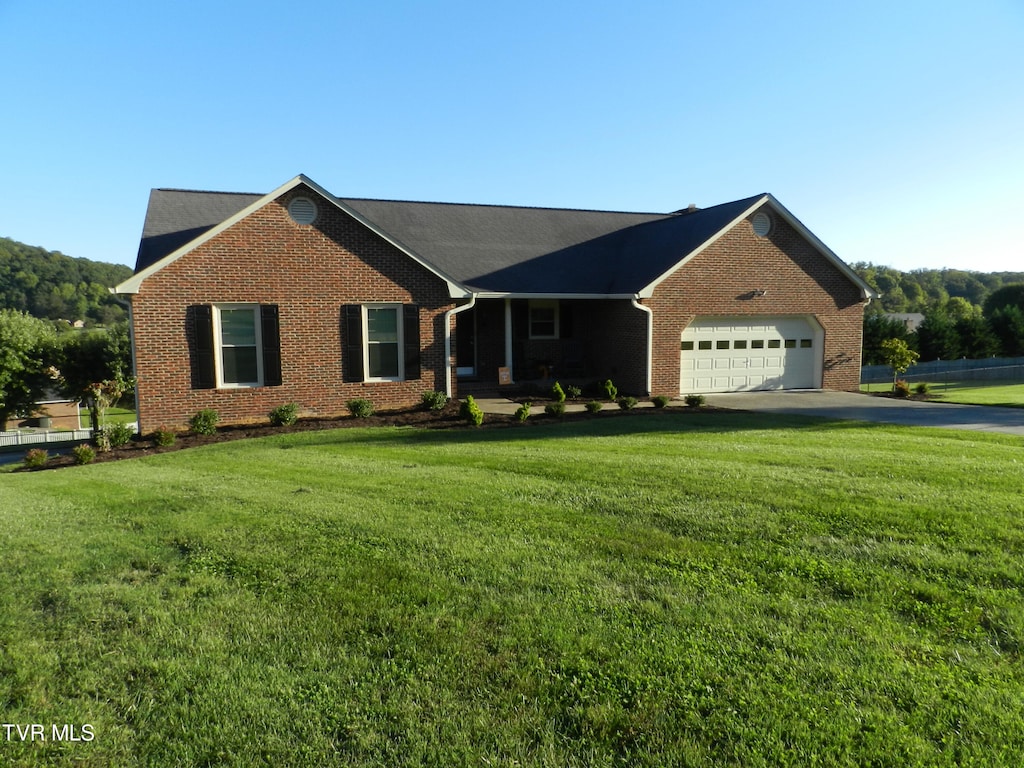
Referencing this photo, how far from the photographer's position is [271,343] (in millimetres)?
14680

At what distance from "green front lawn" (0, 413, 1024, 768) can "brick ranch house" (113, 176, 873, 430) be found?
719 cm

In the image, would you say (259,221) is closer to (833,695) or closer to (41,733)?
(41,733)

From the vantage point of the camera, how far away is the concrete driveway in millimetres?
13362

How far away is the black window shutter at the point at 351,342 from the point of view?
1526cm

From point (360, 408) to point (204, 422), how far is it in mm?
3109

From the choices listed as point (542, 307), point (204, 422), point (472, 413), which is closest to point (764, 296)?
point (542, 307)

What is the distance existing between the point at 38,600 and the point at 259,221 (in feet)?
37.1

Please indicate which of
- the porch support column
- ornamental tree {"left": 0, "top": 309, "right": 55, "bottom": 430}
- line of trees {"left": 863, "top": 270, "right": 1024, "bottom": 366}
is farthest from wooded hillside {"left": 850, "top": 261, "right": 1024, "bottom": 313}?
ornamental tree {"left": 0, "top": 309, "right": 55, "bottom": 430}

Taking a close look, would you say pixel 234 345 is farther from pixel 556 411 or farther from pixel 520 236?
pixel 520 236

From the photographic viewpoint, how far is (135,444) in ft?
43.3

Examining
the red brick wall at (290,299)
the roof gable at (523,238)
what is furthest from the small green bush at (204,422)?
the roof gable at (523,238)

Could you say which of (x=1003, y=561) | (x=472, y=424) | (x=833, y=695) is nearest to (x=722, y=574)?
(x=833, y=695)

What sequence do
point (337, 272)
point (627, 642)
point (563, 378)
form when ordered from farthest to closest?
point (563, 378) → point (337, 272) → point (627, 642)

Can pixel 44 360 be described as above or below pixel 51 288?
below
